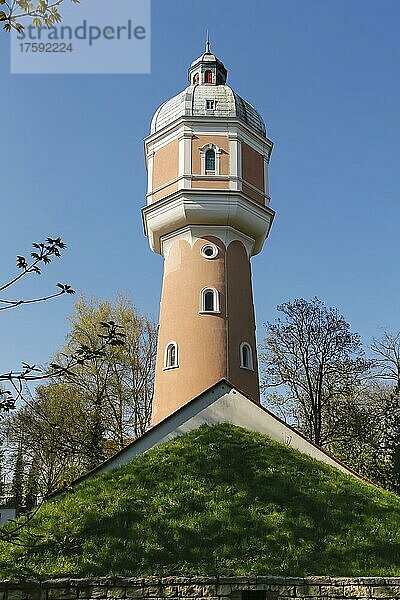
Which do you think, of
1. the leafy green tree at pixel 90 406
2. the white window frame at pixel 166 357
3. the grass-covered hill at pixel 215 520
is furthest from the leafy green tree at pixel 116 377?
the grass-covered hill at pixel 215 520

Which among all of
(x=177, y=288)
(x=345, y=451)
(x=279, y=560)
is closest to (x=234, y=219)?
(x=177, y=288)

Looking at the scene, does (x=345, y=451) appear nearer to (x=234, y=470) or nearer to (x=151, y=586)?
(x=234, y=470)

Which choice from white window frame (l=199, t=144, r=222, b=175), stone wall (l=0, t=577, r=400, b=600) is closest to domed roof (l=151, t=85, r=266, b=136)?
white window frame (l=199, t=144, r=222, b=175)

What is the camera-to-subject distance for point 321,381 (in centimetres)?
2797

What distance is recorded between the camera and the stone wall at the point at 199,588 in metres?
8.92

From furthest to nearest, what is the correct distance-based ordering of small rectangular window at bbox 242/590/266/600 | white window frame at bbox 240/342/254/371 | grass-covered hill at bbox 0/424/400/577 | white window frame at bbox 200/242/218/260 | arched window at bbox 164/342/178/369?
white window frame at bbox 200/242/218/260
white window frame at bbox 240/342/254/371
arched window at bbox 164/342/178/369
grass-covered hill at bbox 0/424/400/577
small rectangular window at bbox 242/590/266/600

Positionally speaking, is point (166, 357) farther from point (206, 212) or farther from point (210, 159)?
point (210, 159)

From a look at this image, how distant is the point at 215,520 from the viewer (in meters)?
10.8

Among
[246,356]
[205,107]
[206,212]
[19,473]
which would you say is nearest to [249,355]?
[246,356]

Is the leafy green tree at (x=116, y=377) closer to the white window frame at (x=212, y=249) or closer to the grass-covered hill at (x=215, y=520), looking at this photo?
the white window frame at (x=212, y=249)

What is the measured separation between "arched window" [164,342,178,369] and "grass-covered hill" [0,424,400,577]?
6296 millimetres

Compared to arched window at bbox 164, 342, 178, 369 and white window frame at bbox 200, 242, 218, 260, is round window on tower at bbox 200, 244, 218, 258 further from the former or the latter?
arched window at bbox 164, 342, 178, 369

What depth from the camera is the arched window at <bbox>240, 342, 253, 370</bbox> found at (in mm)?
20531

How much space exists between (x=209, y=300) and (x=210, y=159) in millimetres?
4945
